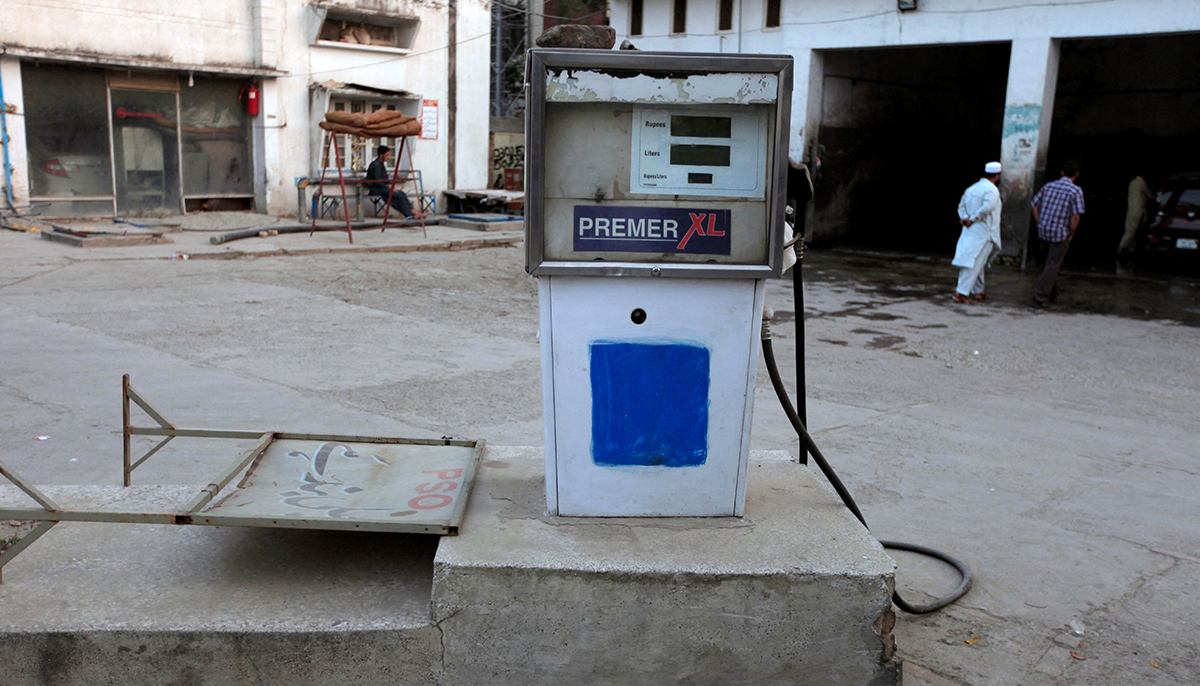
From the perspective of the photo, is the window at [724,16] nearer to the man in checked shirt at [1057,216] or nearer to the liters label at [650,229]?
the man in checked shirt at [1057,216]

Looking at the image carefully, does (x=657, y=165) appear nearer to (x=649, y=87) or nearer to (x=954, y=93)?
(x=649, y=87)

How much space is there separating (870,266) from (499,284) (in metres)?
7.31

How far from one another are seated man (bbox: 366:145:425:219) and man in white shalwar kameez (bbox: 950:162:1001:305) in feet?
35.2

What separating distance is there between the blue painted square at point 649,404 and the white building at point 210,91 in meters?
16.3

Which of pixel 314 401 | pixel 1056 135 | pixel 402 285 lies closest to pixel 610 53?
pixel 314 401

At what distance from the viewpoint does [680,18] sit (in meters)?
20.5

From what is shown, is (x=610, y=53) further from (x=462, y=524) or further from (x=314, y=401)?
(x=314, y=401)

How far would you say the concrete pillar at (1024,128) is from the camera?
16.1 meters

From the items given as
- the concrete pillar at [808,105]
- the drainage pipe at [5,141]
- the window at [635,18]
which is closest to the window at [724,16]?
the concrete pillar at [808,105]

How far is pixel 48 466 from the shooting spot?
14.8 feet

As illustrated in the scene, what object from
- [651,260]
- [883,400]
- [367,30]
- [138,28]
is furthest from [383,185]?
[651,260]

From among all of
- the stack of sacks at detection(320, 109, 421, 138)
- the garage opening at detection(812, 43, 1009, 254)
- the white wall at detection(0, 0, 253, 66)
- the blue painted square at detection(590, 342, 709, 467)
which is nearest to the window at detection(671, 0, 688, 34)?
the garage opening at detection(812, 43, 1009, 254)

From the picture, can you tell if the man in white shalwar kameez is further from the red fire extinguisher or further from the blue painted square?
the red fire extinguisher

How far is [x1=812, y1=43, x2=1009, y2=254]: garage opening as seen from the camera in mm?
19688
